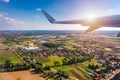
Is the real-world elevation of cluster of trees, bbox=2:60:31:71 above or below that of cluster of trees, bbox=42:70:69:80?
above

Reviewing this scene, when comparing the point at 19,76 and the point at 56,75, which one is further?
the point at 56,75

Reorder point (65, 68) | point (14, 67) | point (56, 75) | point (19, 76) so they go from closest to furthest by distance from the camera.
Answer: point (19, 76) < point (56, 75) < point (14, 67) < point (65, 68)

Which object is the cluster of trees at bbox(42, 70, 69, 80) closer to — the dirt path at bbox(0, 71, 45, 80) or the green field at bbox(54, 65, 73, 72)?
the dirt path at bbox(0, 71, 45, 80)

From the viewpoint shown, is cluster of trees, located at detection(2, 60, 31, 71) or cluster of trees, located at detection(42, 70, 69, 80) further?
cluster of trees, located at detection(2, 60, 31, 71)

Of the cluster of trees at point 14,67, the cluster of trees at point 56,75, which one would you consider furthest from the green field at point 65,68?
the cluster of trees at point 14,67

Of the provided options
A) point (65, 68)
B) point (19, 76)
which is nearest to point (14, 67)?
point (19, 76)

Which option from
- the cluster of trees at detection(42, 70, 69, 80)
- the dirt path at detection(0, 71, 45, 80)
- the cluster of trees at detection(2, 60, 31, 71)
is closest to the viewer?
the dirt path at detection(0, 71, 45, 80)

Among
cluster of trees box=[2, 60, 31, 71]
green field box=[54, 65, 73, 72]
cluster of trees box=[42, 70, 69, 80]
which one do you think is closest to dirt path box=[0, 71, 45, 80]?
cluster of trees box=[42, 70, 69, 80]

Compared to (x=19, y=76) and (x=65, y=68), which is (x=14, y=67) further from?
(x=65, y=68)

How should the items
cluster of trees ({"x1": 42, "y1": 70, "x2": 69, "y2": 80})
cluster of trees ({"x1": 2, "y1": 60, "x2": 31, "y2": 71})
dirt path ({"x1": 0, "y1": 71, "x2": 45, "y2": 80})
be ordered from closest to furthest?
dirt path ({"x1": 0, "y1": 71, "x2": 45, "y2": 80}), cluster of trees ({"x1": 42, "y1": 70, "x2": 69, "y2": 80}), cluster of trees ({"x1": 2, "y1": 60, "x2": 31, "y2": 71})

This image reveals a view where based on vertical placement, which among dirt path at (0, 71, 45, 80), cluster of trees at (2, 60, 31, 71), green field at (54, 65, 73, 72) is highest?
cluster of trees at (2, 60, 31, 71)

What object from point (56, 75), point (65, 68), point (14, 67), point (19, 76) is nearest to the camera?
point (19, 76)

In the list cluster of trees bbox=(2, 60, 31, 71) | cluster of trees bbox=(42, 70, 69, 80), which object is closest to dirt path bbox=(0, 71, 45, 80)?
cluster of trees bbox=(42, 70, 69, 80)
